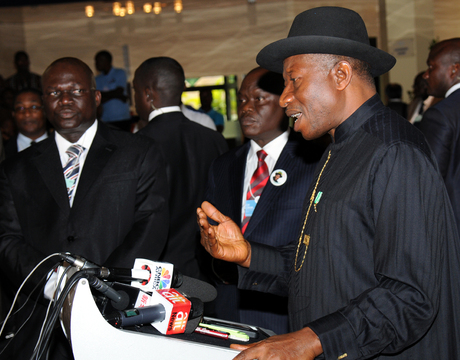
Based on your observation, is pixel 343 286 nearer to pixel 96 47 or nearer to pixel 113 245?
pixel 113 245

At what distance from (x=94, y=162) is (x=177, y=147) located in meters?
0.96

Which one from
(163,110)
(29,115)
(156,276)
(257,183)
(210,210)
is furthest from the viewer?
(29,115)

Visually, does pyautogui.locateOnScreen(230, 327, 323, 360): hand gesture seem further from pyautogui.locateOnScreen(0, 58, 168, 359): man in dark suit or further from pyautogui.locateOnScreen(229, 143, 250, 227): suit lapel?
pyautogui.locateOnScreen(229, 143, 250, 227): suit lapel

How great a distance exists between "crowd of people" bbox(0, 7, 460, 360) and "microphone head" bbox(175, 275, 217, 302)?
168 millimetres

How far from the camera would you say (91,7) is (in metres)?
10.9

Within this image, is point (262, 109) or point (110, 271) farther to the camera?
point (262, 109)

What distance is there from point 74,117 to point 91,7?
9.17 m

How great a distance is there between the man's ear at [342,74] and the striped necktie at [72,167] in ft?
4.94

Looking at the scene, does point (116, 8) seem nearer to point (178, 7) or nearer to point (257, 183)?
point (178, 7)

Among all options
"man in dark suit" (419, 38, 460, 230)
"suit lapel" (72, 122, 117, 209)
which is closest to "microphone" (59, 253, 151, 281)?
"suit lapel" (72, 122, 117, 209)

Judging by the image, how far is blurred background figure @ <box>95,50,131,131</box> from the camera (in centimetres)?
792

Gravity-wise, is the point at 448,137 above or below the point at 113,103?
below

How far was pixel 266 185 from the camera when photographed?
2.66 meters

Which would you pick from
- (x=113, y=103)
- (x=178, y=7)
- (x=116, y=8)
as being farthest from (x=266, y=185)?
(x=116, y=8)
